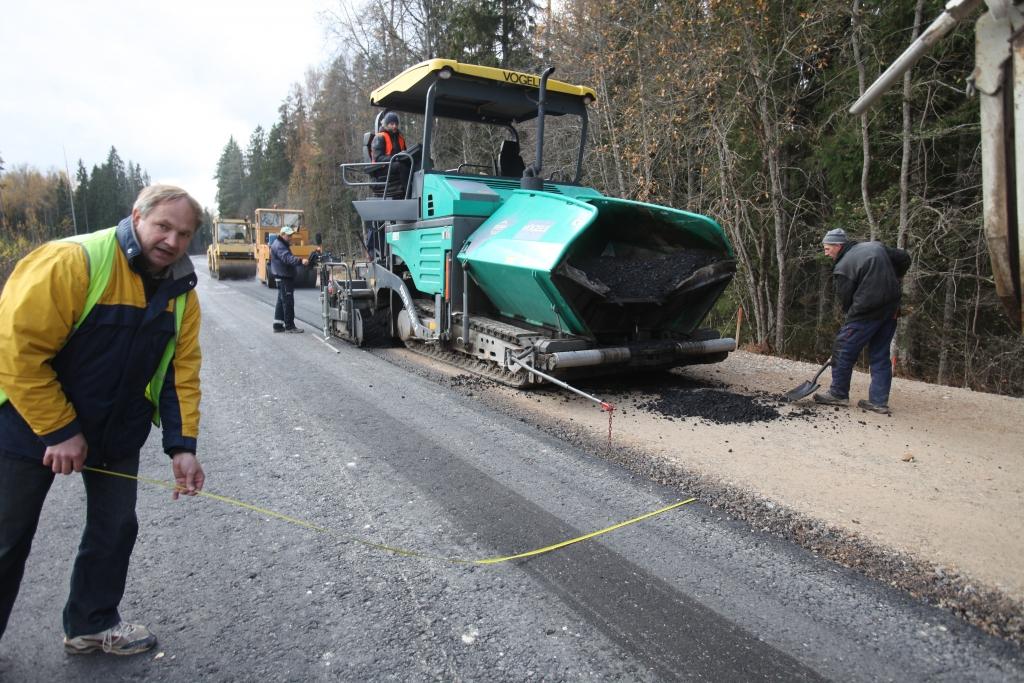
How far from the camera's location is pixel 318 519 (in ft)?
11.0

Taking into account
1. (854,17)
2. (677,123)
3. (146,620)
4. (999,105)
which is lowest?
(146,620)

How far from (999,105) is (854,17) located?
910 centimetres

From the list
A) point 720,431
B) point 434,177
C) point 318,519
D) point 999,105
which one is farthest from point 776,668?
point 434,177

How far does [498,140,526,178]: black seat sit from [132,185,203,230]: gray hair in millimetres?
6374

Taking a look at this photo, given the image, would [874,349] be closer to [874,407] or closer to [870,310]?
[870,310]

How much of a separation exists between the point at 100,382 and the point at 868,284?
575 centimetres

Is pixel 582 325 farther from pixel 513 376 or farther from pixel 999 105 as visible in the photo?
pixel 999 105

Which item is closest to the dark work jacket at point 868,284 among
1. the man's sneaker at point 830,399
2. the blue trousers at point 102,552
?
the man's sneaker at point 830,399

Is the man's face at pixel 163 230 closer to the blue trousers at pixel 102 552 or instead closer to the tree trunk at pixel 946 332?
the blue trousers at pixel 102 552

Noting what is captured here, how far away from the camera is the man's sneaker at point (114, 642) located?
7.35 feet

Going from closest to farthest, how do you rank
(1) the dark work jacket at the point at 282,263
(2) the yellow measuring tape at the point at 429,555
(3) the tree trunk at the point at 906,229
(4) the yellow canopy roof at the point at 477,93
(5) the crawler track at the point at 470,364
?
(2) the yellow measuring tape at the point at 429,555 < (5) the crawler track at the point at 470,364 < (4) the yellow canopy roof at the point at 477,93 < (3) the tree trunk at the point at 906,229 < (1) the dark work jacket at the point at 282,263

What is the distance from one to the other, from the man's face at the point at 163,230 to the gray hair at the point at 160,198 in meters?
0.01

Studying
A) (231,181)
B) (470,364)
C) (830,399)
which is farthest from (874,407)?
(231,181)

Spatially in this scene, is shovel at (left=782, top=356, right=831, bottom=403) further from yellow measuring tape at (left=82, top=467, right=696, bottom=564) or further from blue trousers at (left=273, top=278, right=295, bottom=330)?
blue trousers at (left=273, top=278, right=295, bottom=330)
